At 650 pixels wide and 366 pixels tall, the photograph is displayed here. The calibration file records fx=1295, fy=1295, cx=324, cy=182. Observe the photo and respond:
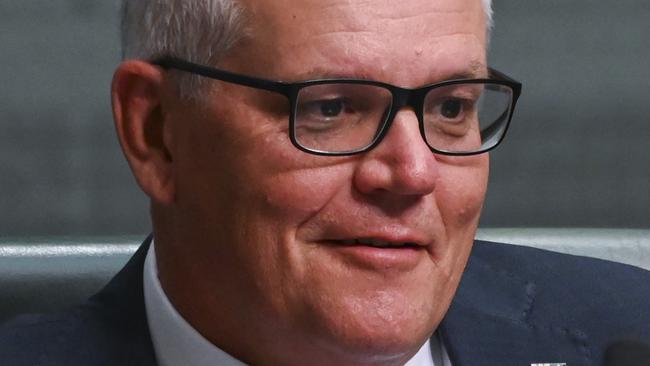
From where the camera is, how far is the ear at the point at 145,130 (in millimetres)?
1410

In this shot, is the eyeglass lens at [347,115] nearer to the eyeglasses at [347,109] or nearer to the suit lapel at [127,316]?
the eyeglasses at [347,109]

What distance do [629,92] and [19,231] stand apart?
1175 millimetres

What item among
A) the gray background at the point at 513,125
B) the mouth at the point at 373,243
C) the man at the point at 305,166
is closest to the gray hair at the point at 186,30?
the man at the point at 305,166

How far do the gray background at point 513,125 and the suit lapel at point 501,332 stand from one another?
72 cm

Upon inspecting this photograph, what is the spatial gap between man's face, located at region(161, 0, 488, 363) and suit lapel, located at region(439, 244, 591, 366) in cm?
26

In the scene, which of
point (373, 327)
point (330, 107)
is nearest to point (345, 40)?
point (330, 107)

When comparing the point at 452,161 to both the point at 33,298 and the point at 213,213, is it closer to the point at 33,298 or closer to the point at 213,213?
the point at 213,213

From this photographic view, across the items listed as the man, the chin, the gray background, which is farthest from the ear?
the gray background

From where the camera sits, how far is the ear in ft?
4.63

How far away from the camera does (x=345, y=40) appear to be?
129 centimetres

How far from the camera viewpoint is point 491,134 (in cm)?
146

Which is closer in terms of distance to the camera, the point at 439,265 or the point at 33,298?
the point at 439,265

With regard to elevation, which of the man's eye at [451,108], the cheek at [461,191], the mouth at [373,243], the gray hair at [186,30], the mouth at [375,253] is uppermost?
the gray hair at [186,30]

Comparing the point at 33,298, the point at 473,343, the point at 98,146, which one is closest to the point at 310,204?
the point at 473,343
